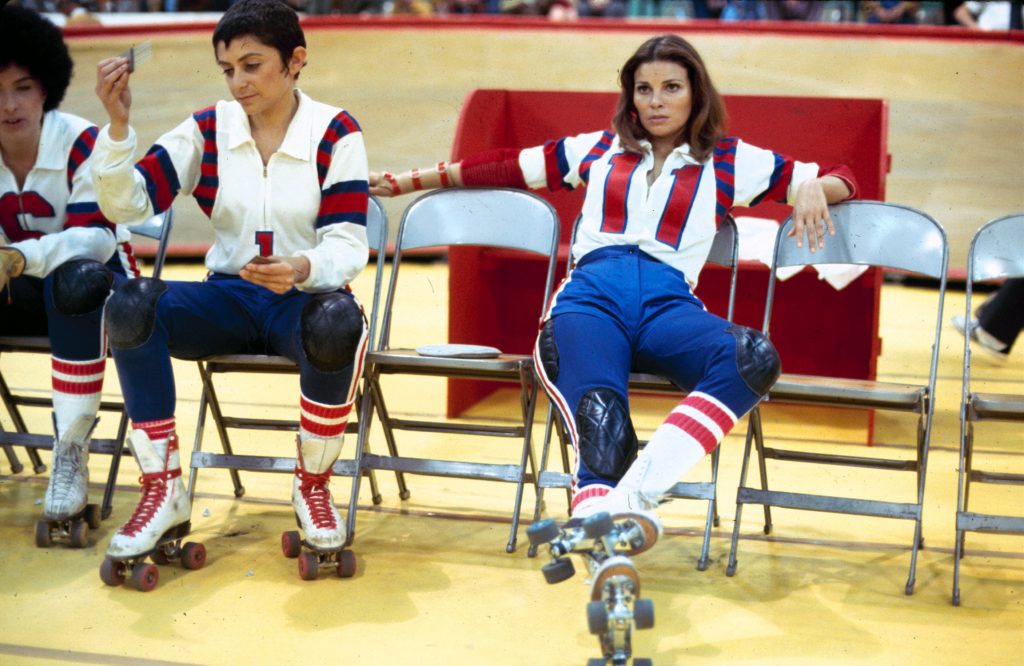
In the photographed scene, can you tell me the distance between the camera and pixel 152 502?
2932mm

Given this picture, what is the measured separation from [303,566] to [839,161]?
118 inches

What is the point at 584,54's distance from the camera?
→ 7.76 meters

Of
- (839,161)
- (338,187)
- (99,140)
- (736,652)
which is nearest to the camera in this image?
(736,652)

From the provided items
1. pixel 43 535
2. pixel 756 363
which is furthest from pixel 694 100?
pixel 43 535

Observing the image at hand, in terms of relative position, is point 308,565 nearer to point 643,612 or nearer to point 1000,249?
point 643,612

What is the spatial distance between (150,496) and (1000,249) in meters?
2.42

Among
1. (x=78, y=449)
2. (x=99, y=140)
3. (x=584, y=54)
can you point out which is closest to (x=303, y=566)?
(x=78, y=449)

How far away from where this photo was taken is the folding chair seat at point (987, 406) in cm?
291

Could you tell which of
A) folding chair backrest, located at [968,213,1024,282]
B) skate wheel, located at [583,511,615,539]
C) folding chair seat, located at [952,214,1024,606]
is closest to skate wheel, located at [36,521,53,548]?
skate wheel, located at [583,511,615,539]

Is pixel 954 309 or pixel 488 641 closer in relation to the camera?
pixel 488 641

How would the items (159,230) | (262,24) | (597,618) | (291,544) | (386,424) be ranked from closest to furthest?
(597,618)
(262,24)
(291,544)
(386,424)
(159,230)

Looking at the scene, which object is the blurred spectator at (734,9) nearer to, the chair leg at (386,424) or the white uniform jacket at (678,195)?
the white uniform jacket at (678,195)

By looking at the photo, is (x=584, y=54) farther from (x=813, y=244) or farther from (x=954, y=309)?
(x=813, y=244)

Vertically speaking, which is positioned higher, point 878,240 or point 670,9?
point 670,9
